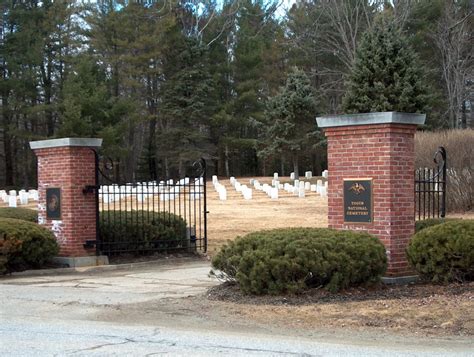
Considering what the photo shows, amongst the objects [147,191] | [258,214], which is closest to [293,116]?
[258,214]

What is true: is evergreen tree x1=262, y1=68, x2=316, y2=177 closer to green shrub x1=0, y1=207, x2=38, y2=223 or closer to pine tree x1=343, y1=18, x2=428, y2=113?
pine tree x1=343, y1=18, x2=428, y2=113

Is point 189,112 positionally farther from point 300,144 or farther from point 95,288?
point 95,288

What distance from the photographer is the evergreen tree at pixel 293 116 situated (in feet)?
163

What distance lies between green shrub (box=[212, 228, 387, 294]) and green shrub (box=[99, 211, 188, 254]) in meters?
6.15

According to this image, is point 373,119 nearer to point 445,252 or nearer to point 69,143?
point 445,252

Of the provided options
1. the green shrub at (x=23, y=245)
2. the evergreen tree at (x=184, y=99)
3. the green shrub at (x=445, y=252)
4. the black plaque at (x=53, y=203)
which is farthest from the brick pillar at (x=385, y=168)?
the evergreen tree at (x=184, y=99)

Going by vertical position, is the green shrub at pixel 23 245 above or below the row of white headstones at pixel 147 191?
below

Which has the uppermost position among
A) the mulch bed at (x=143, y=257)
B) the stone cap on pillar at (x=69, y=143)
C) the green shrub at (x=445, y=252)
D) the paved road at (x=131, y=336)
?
the stone cap on pillar at (x=69, y=143)

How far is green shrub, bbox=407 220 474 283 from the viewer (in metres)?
8.47

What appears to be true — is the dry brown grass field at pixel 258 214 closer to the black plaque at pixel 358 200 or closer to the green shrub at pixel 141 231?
the green shrub at pixel 141 231

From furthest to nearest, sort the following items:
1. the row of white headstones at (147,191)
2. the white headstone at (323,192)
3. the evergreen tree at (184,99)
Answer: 1. the evergreen tree at (184,99)
2. the white headstone at (323,192)
3. the row of white headstones at (147,191)

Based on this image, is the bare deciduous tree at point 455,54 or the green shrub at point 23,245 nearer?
the green shrub at point 23,245

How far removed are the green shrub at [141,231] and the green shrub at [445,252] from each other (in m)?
7.51

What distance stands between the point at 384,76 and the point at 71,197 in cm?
2715
